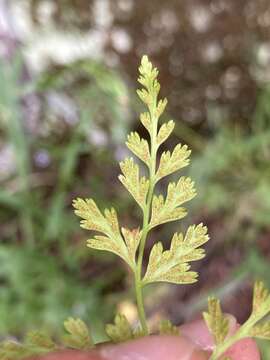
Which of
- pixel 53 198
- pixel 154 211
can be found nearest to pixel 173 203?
pixel 154 211

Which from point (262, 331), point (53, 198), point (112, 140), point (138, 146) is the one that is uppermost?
point (112, 140)

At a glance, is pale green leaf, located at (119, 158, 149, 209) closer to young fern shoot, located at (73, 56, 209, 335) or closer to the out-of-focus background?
young fern shoot, located at (73, 56, 209, 335)

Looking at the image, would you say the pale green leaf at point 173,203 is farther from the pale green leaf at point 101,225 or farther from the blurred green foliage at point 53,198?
the blurred green foliage at point 53,198

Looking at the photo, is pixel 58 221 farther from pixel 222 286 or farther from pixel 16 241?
pixel 222 286

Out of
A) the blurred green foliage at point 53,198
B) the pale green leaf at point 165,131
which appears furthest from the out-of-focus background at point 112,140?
the pale green leaf at point 165,131

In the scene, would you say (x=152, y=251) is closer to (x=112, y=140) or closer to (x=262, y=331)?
(x=262, y=331)

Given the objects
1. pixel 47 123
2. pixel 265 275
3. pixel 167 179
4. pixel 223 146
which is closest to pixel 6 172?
pixel 47 123
